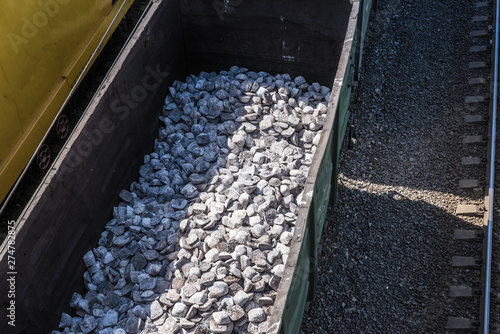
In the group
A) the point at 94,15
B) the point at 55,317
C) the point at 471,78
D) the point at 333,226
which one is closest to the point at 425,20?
the point at 471,78

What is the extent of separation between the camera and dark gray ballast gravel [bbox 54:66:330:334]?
17.2ft

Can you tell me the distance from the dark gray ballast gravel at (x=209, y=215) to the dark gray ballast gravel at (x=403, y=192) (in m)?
0.84

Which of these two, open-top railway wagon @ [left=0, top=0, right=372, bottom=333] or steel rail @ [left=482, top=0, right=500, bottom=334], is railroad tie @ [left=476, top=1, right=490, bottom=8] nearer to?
steel rail @ [left=482, top=0, right=500, bottom=334]

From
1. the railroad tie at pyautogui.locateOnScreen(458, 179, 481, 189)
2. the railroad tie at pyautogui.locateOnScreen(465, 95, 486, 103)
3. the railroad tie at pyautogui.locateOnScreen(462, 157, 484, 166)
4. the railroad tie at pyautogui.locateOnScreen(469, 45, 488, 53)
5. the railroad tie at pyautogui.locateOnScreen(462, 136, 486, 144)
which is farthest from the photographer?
the railroad tie at pyautogui.locateOnScreen(469, 45, 488, 53)

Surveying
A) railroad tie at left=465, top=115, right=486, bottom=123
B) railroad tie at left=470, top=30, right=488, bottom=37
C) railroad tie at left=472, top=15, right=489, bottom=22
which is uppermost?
railroad tie at left=472, top=15, right=489, bottom=22

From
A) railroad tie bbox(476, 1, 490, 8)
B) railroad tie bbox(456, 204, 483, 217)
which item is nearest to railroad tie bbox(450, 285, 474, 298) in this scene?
railroad tie bbox(456, 204, 483, 217)

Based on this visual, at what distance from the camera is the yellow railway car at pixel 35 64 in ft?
19.8

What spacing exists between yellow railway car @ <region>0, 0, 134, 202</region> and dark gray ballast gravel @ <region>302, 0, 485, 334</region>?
3316 millimetres

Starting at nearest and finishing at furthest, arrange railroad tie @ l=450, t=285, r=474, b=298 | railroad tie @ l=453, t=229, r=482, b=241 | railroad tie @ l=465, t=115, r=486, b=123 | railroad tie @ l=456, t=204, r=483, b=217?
1. railroad tie @ l=450, t=285, r=474, b=298
2. railroad tie @ l=453, t=229, r=482, b=241
3. railroad tie @ l=456, t=204, r=483, b=217
4. railroad tie @ l=465, t=115, r=486, b=123

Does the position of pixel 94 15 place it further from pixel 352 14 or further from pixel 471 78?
pixel 471 78

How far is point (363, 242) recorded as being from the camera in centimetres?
650

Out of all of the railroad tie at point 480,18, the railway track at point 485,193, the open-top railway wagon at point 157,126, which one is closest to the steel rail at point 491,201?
the railway track at point 485,193

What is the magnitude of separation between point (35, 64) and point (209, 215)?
2494mm

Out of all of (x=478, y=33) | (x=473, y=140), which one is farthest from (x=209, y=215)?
(x=478, y=33)
